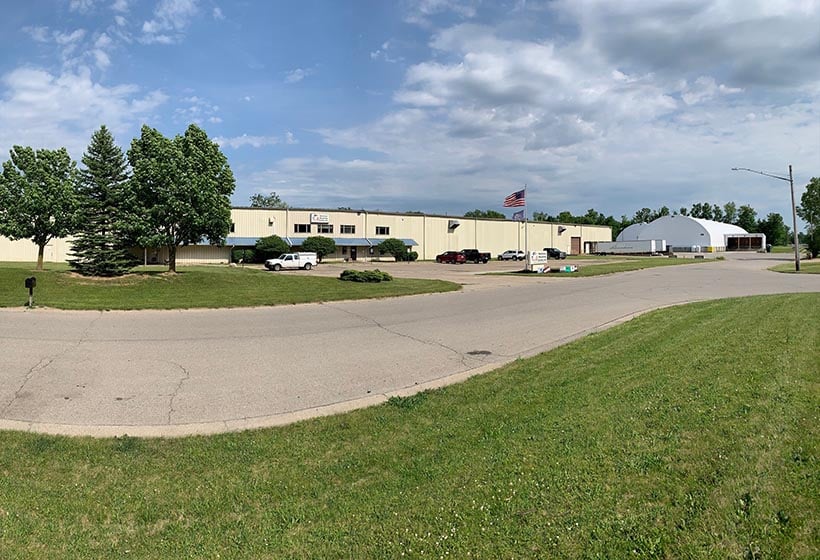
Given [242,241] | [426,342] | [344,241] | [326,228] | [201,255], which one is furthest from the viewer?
[326,228]

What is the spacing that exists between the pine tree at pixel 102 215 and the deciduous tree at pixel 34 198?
3.51ft

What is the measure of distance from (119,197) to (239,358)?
70.9ft

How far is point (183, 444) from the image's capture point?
16.7 feet

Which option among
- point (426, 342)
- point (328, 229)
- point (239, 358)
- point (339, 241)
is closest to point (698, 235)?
point (339, 241)

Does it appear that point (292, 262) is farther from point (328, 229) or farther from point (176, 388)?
point (176, 388)

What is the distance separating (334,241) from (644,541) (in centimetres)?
6438

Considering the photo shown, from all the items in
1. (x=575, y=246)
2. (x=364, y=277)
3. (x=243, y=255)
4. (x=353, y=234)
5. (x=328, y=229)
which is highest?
(x=328, y=229)

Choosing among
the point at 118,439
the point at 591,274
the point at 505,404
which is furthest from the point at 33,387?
the point at 591,274

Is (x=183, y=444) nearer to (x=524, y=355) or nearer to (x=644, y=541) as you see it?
(x=644, y=541)

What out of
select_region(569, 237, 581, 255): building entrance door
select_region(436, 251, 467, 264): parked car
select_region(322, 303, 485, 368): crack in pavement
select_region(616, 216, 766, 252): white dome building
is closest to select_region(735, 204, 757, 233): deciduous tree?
select_region(616, 216, 766, 252): white dome building

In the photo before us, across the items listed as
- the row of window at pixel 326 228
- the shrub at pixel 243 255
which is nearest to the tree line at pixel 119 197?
the shrub at pixel 243 255

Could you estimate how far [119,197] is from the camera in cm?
2622

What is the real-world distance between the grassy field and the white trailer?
105 meters

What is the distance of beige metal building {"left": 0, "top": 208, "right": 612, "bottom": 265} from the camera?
57.7 m
